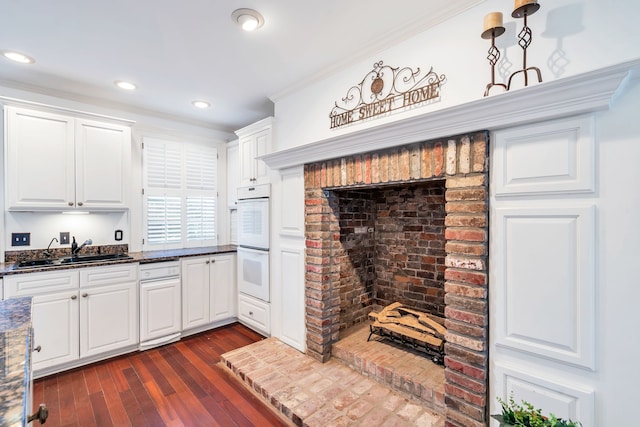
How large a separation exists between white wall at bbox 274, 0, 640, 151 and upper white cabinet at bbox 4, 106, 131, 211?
92.8 inches

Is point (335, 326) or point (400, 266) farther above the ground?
point (400, 266)

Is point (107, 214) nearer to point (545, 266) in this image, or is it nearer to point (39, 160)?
point (39, 160)

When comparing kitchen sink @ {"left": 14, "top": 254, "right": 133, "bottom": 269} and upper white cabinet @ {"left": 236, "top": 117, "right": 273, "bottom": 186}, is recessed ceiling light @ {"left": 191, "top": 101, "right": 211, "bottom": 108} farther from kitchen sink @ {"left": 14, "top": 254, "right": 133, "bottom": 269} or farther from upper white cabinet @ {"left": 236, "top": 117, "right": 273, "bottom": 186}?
kitchen sink @ {"left": 14, "top": 254, "right": 133, "bottom": 269}

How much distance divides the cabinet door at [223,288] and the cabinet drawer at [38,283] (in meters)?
1.29

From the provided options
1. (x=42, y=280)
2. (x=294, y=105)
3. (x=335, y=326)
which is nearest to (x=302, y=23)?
(x=294, y=105)

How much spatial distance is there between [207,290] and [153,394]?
126 centimetres

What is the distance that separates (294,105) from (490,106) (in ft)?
6.06

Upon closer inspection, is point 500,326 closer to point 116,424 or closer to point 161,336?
point 116,424

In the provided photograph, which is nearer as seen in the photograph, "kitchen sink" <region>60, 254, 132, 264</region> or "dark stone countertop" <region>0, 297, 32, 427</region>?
"dark stone countertop" <region>0, 297, 32, 427</region>

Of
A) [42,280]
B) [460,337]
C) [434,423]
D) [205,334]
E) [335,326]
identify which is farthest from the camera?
[205,334]

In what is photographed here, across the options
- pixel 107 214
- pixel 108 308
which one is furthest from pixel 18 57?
pixel 108 308

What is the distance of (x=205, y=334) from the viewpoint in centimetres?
338

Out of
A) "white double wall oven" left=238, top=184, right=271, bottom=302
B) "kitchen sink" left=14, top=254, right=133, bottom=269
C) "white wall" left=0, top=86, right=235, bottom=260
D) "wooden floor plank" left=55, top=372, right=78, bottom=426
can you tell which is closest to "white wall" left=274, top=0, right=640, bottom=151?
"white double wall oven" left=238, top=184, right=271, bottom=302

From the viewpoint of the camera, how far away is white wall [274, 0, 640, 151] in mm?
1332
